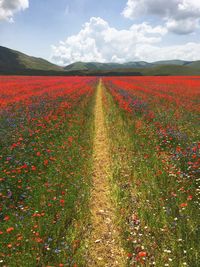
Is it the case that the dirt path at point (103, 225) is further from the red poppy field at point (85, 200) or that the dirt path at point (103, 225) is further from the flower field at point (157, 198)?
the flower field at point (157, 198)

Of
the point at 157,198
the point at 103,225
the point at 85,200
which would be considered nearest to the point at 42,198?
the point at 85,200

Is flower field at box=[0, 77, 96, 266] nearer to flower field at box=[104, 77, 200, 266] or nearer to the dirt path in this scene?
the dirt path

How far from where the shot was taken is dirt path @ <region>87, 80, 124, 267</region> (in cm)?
485

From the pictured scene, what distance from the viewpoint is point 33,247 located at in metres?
4.66

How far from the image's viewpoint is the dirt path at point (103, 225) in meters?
4.85

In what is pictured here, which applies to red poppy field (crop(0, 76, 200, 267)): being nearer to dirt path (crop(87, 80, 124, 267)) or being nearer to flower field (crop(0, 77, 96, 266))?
flower field (crop(0, 77, 96, 266))

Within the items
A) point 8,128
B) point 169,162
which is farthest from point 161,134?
point 8,128

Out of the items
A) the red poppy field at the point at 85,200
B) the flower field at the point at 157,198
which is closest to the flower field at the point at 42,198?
the red poppy field at the point at 85,200

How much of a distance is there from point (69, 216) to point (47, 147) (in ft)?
15.5

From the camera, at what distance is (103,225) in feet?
19.3

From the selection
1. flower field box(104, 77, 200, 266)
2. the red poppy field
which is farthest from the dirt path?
flower field box(104, 77, 200, 266)

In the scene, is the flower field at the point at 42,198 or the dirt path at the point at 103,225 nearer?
the flower field at the point at 42,198

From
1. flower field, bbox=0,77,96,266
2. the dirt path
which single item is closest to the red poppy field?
flower field, bbox=0,77,96,266

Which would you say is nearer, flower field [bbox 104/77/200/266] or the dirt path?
flower field [bbox 104/77/200/266]
